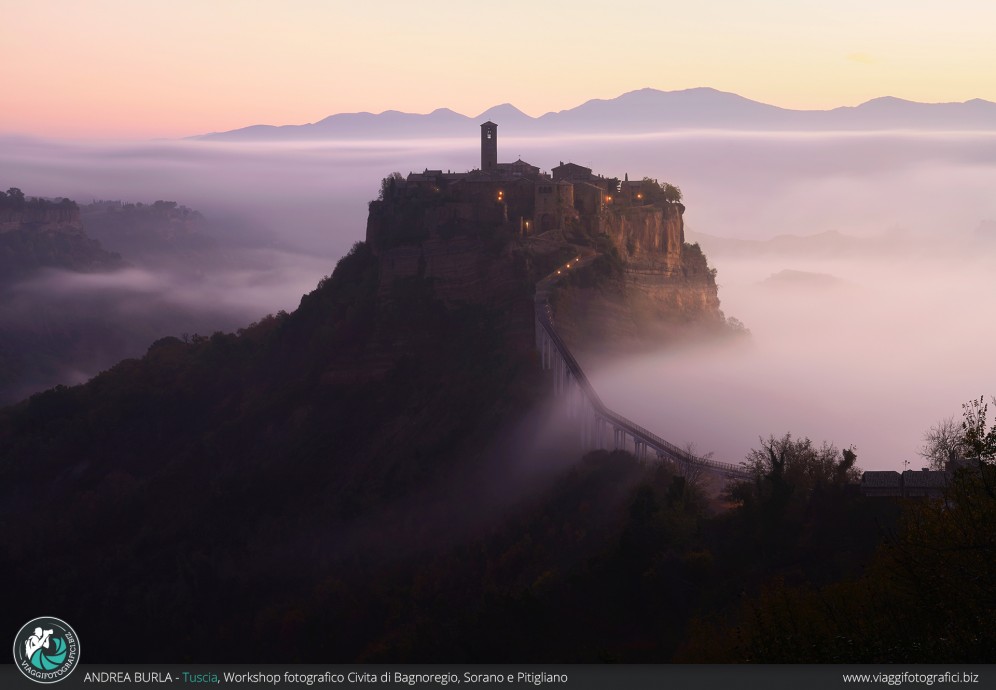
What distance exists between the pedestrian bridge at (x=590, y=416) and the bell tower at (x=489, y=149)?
1408 cm

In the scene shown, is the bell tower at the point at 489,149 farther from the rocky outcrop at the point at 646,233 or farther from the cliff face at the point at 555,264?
the rocky outcrop at the point at 646,233

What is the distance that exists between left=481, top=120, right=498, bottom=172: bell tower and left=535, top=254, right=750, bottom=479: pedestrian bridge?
14.1 m

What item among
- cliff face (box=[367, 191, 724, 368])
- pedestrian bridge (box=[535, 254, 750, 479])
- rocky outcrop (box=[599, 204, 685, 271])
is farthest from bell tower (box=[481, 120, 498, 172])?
pedestrian bridge (box=[535, 254, 750, 479])

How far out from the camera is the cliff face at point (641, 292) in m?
69.9

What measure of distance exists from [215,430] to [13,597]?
16.8 meters

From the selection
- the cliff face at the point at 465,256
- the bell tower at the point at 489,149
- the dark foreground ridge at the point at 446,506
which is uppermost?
the bell tower at the point at 489,149

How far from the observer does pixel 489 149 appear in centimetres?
8150

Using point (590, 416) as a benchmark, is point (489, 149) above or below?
above

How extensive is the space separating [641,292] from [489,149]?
14.4 m

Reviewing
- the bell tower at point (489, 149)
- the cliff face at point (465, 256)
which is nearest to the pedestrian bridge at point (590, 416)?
the cliff face at point (465, 256)

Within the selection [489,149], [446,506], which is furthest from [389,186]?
[446,506]

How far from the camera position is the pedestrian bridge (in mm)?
51594

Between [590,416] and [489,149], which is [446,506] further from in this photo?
[489,149]

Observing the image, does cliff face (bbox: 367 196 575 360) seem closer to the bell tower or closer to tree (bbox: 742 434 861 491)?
the bell tower
